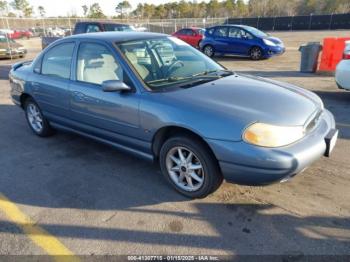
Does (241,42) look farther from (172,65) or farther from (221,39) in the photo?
(172,65)

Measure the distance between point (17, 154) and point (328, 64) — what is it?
9393 mm

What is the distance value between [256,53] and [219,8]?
79.0m

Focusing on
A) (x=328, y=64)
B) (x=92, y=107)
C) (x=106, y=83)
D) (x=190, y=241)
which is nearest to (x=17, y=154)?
(x=92, y=107)

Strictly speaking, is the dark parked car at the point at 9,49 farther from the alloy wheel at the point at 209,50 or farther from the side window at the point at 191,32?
the alloy wheel at the point at 209,50

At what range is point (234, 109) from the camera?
9.68 feet

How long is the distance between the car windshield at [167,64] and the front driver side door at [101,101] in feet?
0.72

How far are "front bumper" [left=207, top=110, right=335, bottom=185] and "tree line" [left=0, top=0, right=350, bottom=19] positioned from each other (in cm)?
6720

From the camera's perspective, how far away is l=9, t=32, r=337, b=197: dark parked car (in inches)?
110

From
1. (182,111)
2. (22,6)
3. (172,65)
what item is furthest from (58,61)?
(22,6)

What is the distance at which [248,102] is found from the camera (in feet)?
10.1

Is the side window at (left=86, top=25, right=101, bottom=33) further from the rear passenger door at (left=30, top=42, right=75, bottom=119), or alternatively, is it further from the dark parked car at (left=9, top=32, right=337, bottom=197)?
the dark parked car at (left=9, top=32, right=337, bottom=197)

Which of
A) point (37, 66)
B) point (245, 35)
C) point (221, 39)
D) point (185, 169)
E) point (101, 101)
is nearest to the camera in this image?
point (185, 169)

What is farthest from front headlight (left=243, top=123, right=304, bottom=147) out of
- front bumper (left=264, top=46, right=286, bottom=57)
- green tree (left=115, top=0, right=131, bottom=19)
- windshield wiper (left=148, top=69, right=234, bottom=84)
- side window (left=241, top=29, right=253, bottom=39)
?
green tree (left=115, top=0, right=131, bottom=19)

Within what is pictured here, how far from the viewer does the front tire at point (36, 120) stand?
5051 millimetres
